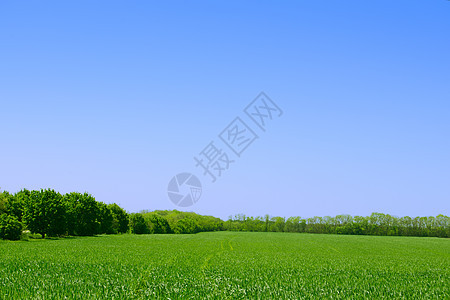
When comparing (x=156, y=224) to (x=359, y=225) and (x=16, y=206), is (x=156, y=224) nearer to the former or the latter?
(x=16, y=206)

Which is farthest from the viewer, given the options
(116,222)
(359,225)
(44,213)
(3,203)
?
(359,225)

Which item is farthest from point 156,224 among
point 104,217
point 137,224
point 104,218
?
point 104,217

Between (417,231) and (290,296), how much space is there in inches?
Result: 6235

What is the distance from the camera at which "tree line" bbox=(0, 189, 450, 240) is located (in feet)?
197

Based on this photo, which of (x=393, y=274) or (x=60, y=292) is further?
(x=393, y=274)

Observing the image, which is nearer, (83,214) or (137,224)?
(83,214)

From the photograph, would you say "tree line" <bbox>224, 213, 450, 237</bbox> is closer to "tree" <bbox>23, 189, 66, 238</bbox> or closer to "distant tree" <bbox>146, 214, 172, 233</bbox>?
"distant tree" <bbox>146, 214, 172, 233</bbox>

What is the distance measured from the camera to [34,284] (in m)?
15.3

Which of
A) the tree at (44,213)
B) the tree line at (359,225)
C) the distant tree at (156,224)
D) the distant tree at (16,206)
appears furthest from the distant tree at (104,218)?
the tree line at (359,225)

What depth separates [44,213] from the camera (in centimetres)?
5984

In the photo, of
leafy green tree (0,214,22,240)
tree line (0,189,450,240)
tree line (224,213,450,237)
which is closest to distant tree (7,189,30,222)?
tree line (0,189,450,240)

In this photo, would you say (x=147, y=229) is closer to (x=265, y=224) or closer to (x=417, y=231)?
(x=265, y=224)

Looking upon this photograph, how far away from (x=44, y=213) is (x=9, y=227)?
8.99 meters

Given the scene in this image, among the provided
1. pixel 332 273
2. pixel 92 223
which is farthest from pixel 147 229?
pixel 332 273
